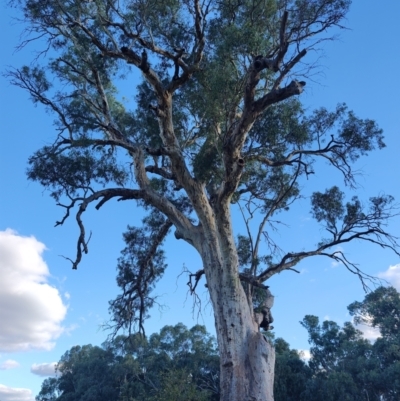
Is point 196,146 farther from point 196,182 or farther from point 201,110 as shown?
point 196,182

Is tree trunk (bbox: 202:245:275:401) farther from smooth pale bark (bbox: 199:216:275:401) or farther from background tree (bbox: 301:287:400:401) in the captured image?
background tree (bbox: 301:287:400:401)

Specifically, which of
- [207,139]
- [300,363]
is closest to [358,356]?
[300,363]

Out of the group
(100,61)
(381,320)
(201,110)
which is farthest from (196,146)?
(381,320)

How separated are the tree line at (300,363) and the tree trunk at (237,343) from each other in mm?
13296

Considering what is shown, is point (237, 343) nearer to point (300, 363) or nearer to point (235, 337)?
point (235, 337)

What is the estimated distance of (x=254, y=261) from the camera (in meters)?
9.09

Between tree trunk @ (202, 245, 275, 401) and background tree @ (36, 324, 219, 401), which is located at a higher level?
background tree @ (36, 324, 219, 401)

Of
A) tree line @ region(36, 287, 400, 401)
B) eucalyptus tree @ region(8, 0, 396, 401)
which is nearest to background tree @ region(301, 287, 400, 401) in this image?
tree line @ region(36, 287, 400, 401)

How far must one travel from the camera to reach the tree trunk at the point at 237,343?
647cm

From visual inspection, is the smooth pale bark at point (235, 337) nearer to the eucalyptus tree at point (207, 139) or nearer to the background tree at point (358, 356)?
the eucalyptus tree at point (207, 139)

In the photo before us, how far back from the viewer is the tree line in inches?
870

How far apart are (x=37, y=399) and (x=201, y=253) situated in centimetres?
3559

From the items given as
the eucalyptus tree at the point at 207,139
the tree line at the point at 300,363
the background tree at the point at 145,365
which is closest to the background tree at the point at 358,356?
the tree line at the point at 300,363

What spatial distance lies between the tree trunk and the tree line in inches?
523
